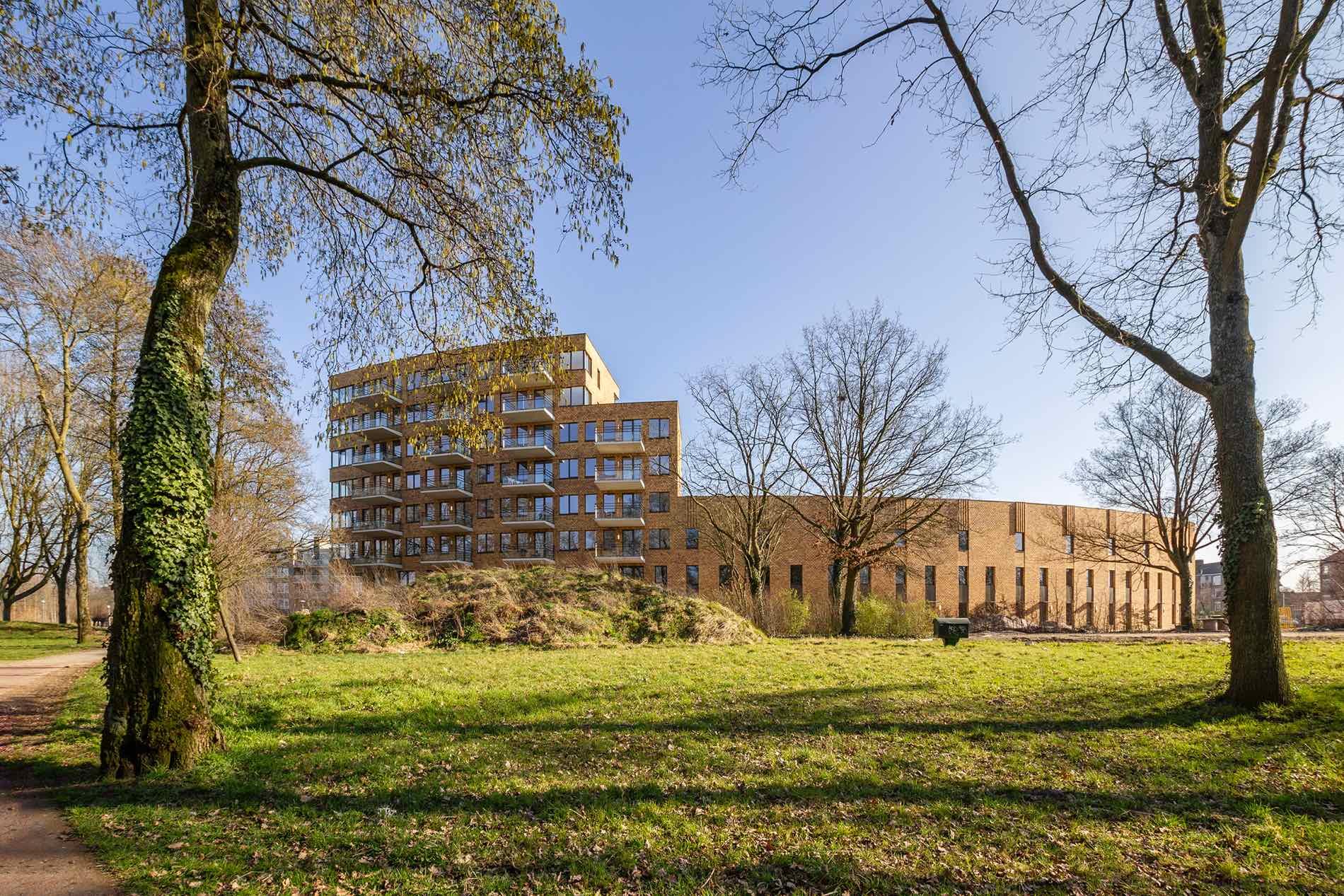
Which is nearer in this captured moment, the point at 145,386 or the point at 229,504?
the point at 145,386

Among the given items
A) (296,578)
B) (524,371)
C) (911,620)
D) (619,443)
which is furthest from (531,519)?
(524,371)

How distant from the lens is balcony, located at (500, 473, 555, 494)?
1873 inches

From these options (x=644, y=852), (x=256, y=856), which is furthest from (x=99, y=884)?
(x=644, y=852)

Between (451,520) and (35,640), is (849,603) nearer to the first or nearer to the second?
(35,640)

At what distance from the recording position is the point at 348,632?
18.5 metres

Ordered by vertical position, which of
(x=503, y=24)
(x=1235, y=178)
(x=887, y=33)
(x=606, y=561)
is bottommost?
(x=606, y=561)

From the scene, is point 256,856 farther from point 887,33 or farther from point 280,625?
point 280,625

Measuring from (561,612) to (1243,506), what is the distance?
1688cm

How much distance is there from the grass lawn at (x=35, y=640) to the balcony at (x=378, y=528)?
24139 mm

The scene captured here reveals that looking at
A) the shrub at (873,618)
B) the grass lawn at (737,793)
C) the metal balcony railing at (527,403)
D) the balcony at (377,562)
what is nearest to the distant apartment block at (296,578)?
the grass lawn at (737,793)

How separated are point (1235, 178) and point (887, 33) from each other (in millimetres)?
5326

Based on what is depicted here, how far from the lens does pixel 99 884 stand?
13.6ft

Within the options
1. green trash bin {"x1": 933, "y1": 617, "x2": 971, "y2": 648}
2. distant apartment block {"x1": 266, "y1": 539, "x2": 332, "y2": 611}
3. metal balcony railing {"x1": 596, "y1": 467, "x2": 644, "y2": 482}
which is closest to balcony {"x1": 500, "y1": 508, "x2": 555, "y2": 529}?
metal balcony railing {"x1": 596, "y1": 467, "x2": 644, "y2": 482}

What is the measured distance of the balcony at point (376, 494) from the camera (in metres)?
53.1
